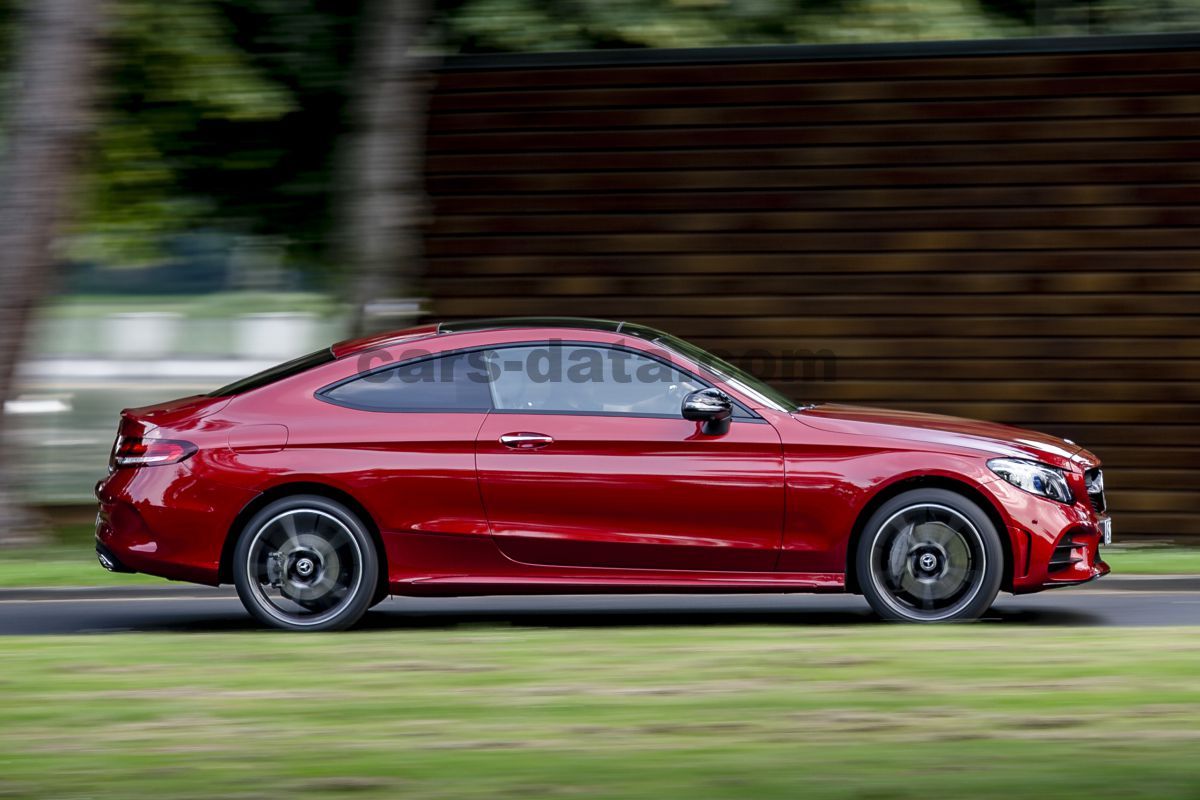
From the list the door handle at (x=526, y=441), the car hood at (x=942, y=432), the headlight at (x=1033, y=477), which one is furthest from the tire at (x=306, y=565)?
the headlight at (x=1033, y=477)

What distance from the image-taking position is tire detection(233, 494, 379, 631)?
7.91m

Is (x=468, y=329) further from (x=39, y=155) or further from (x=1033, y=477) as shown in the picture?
(x=39, y=155)

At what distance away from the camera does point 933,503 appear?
26.0 ft

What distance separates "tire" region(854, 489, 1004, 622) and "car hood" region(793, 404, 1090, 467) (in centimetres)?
28

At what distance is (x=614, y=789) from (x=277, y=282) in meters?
10.7

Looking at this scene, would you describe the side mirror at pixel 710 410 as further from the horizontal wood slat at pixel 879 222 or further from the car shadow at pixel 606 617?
the horizontal wood slat at pixel 879 222

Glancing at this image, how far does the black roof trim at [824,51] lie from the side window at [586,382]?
4571mm

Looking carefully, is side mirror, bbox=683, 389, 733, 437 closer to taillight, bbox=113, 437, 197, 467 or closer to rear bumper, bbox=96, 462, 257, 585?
rear bumper, bbox=96, 462, 257, 585

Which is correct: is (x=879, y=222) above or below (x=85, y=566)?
above

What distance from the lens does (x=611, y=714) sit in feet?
19.2

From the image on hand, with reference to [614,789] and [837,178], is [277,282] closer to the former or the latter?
[837,178]

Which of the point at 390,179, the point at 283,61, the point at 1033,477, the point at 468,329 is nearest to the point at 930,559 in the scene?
the point at 1033,477

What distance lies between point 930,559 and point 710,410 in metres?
1.31

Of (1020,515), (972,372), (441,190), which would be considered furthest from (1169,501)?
(441,190)
